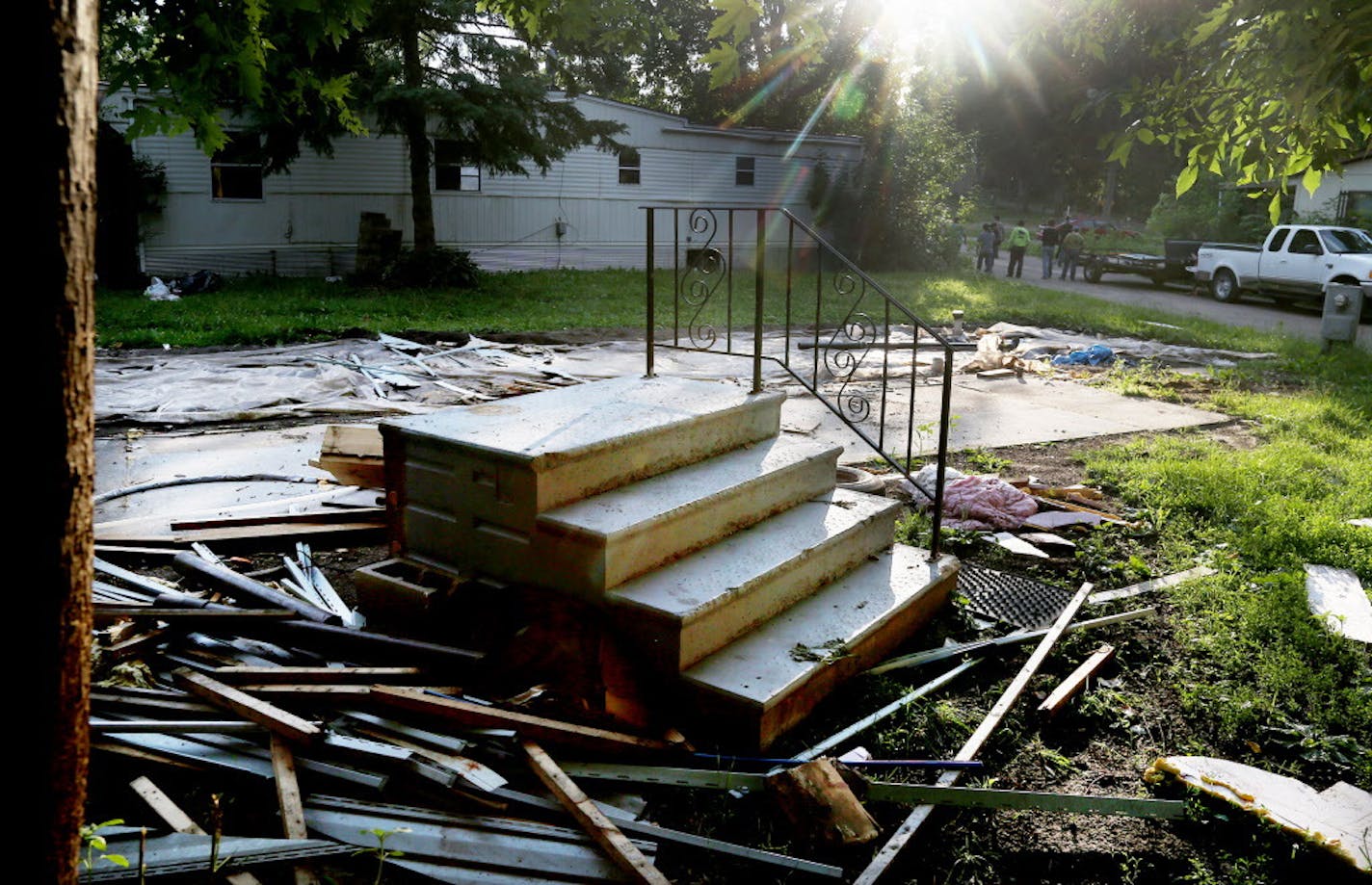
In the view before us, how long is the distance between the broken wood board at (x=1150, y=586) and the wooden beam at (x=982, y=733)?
0.07 metres

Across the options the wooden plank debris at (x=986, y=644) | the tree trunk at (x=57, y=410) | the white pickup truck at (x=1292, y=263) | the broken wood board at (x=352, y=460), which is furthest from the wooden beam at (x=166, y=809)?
the white pickup truck at (x=1292, y=263)

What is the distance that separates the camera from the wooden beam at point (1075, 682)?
4141 millimetres

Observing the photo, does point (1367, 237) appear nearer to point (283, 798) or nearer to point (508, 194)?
point (508, 194)

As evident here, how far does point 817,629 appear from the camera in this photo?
434cm

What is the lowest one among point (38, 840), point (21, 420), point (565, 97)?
point (38, 840)

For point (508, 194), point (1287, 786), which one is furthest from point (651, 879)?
point (508, 194)

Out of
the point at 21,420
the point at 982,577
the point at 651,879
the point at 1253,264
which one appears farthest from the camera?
the point at 1253,264

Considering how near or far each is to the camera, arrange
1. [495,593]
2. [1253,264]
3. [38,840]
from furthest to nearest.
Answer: [1253,264]
[495,593]
[38,840]

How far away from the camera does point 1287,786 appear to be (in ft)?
11.7

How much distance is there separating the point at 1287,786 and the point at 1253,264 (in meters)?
22.8

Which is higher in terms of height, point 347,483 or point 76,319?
point 76,319

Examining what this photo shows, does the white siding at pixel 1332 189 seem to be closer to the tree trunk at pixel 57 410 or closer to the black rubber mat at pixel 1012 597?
the black rubber mat at pixel 1012 597

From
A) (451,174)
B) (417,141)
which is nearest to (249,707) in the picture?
(417,141)

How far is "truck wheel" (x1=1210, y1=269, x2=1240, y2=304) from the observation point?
23.7 metres
